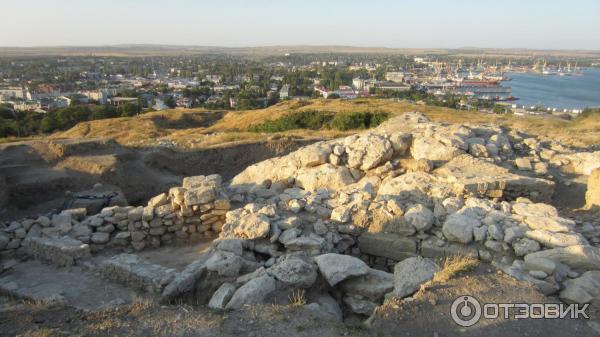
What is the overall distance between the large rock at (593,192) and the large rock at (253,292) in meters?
6.94

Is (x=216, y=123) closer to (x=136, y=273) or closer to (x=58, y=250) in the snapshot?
(x=58, y=250)

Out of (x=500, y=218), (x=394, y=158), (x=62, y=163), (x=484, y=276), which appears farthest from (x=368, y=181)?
(x=62, y=163)

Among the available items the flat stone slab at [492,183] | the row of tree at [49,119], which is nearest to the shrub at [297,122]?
the flat stone slab at [492,183]

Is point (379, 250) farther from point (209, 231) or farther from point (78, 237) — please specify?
point (78, 237)

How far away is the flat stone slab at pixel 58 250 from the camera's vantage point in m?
6.81

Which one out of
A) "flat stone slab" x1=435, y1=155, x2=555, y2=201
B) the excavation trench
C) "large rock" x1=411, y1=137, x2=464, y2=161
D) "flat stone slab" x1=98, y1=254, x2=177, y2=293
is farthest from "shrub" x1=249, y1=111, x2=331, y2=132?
"flat stone slab" x1=98, y1=254, x2=177, y2=293

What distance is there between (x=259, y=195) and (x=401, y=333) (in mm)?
5661

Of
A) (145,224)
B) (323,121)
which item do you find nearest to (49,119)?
(323,121)

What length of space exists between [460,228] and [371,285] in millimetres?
1989

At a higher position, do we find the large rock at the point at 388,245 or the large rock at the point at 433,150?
the large rock at the point at 433,150

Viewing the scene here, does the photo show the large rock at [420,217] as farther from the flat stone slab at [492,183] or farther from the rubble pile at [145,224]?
the rubble pile at [145,224]

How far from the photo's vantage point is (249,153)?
1672cm

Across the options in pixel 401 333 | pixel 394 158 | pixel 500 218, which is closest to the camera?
pixel 401 333

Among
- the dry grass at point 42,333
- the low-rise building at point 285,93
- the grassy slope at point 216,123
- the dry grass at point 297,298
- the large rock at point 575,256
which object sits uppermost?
the large rock at point 575,256
